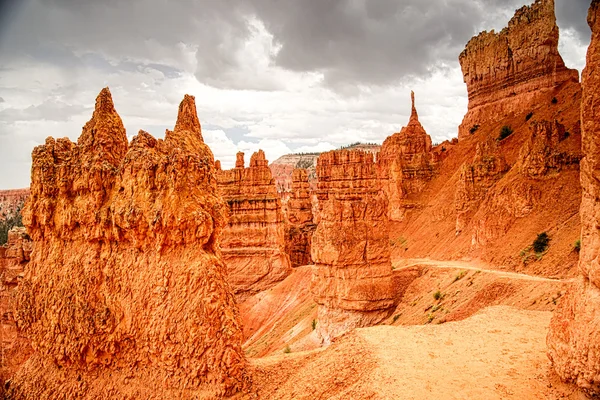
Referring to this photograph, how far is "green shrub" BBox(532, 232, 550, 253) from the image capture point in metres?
25.8

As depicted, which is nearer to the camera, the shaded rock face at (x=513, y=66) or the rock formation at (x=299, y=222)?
the shaded rock face at (x=513, y=66)

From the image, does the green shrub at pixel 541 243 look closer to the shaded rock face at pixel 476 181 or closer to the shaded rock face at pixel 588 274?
the shaded rock face at pixel 476 181

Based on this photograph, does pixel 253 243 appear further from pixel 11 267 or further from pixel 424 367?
pixel 424 367

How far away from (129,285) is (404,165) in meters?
44.1

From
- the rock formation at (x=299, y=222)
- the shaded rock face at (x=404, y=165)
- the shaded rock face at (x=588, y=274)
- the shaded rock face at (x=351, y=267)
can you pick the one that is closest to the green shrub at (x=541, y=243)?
the shaded rock face at (x=351, y=267)

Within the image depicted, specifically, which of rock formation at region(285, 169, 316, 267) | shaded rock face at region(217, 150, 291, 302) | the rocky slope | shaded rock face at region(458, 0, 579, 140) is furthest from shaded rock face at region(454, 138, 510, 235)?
rock formation at region(285, 169, 316, 267)

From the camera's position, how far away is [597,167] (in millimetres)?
9047

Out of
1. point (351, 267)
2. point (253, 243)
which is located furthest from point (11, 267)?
point (253, 243)

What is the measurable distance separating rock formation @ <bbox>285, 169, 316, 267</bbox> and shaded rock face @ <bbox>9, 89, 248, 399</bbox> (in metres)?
38.7

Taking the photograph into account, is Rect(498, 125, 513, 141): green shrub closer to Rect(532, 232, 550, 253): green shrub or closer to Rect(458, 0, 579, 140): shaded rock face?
Rect(458, 0, 579, 140): shaded rock face

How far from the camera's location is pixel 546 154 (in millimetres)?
29875

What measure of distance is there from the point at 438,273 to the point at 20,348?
19.0 metres

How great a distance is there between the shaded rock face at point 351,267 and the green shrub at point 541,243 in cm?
773

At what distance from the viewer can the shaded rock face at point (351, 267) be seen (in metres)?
24.6
